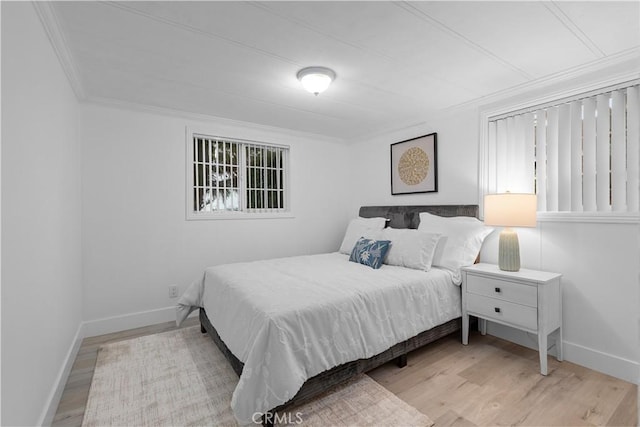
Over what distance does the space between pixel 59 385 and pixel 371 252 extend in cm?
254

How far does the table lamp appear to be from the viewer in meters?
2.41

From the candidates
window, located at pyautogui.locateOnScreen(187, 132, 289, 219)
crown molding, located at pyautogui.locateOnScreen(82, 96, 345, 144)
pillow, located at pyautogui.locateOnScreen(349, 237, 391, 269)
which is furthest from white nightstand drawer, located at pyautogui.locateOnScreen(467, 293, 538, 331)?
crown molding, located at pyautogui.locateOnScreen(82, 96, 345, 144)

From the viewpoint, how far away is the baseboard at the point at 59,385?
5.47 feet

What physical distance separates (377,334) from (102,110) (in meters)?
3.30

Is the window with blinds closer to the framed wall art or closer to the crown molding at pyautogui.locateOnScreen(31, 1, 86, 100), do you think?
the framed wall art

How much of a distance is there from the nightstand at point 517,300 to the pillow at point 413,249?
343mm

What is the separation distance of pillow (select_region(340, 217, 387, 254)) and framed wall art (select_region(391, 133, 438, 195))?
515mm

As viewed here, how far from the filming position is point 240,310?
198 centimetres

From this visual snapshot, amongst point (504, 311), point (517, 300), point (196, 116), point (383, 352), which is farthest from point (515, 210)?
point (196, 116)

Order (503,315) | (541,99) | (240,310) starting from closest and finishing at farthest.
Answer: (240,310), (503,315), (541,99)

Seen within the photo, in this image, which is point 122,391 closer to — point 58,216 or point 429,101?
point 58,216

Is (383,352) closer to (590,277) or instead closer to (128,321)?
(590,277)

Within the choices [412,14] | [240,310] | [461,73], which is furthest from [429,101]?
[240,310]

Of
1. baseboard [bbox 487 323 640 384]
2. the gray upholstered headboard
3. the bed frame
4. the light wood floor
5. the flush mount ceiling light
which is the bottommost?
the light wood floor
